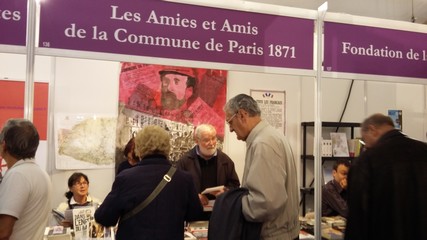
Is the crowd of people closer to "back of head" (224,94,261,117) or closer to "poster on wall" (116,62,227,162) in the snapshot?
"back of head" (224,94,261,117)

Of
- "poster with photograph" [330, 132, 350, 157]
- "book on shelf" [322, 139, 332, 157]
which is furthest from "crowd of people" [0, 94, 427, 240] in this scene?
"poster with photograph" [330, 132, 350, 157]

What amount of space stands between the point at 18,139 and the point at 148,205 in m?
0.68

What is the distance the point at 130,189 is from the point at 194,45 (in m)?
0.93

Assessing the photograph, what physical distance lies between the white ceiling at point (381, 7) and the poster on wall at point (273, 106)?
127cm

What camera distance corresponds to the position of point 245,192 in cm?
200

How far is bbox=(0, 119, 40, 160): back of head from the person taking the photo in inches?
70.0

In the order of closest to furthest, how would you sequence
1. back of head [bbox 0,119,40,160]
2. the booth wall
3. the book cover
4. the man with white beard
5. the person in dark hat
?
1. back of head [bbox 0,119,40,160]
2. the book cover
3. the man with white beard
4. the booth wall
5. the person in dark hat

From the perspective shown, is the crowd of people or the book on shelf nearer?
the crowd of people

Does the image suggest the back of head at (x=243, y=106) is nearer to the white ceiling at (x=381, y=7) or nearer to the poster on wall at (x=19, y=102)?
the poster on wall at (x=19, y=102)

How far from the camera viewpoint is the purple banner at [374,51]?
262 cm

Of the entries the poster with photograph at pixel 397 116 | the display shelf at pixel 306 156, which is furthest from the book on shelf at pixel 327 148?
the poster with photograph at pixel 397 116

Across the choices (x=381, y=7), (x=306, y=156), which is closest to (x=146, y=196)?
(x=306, y=156)

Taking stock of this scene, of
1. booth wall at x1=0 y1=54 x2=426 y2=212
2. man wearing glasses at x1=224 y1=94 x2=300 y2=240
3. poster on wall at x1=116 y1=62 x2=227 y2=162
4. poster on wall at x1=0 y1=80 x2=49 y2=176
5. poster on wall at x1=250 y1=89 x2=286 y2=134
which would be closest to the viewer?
man wearing glasses at x1=224 y1=94 x2=300 y2=240

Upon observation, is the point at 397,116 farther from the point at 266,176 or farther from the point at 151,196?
the point at 151,196
